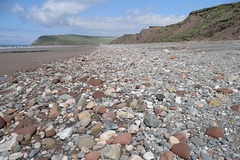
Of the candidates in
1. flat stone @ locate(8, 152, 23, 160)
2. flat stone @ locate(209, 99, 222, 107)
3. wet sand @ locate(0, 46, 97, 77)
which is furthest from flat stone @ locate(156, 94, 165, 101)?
wet sand @ locate(0, 46, 97, 77)

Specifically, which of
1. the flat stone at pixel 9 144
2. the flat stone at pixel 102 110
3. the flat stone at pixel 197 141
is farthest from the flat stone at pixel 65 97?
the flat stone at pixel 197 141

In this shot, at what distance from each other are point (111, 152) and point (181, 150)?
99 cm

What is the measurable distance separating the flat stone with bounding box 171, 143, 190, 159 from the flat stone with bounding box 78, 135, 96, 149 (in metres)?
1.24

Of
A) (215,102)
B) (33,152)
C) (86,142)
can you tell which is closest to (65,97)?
(33,152)

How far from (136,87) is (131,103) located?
0.98 meters

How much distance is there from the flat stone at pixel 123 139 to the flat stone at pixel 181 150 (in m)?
0.66

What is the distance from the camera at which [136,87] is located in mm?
4219

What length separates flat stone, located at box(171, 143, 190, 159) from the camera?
184 centimetres

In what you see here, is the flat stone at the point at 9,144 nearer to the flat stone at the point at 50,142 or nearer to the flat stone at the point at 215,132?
the flat stone at the point at 50,142

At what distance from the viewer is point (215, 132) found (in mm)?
2152

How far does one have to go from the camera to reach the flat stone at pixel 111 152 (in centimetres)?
191

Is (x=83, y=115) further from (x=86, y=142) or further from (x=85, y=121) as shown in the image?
(x=86, y=142)

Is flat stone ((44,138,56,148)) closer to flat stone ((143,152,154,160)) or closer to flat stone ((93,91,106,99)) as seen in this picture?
flat stone ((143,152,154,160))

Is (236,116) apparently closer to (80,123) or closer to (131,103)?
(131,103)
